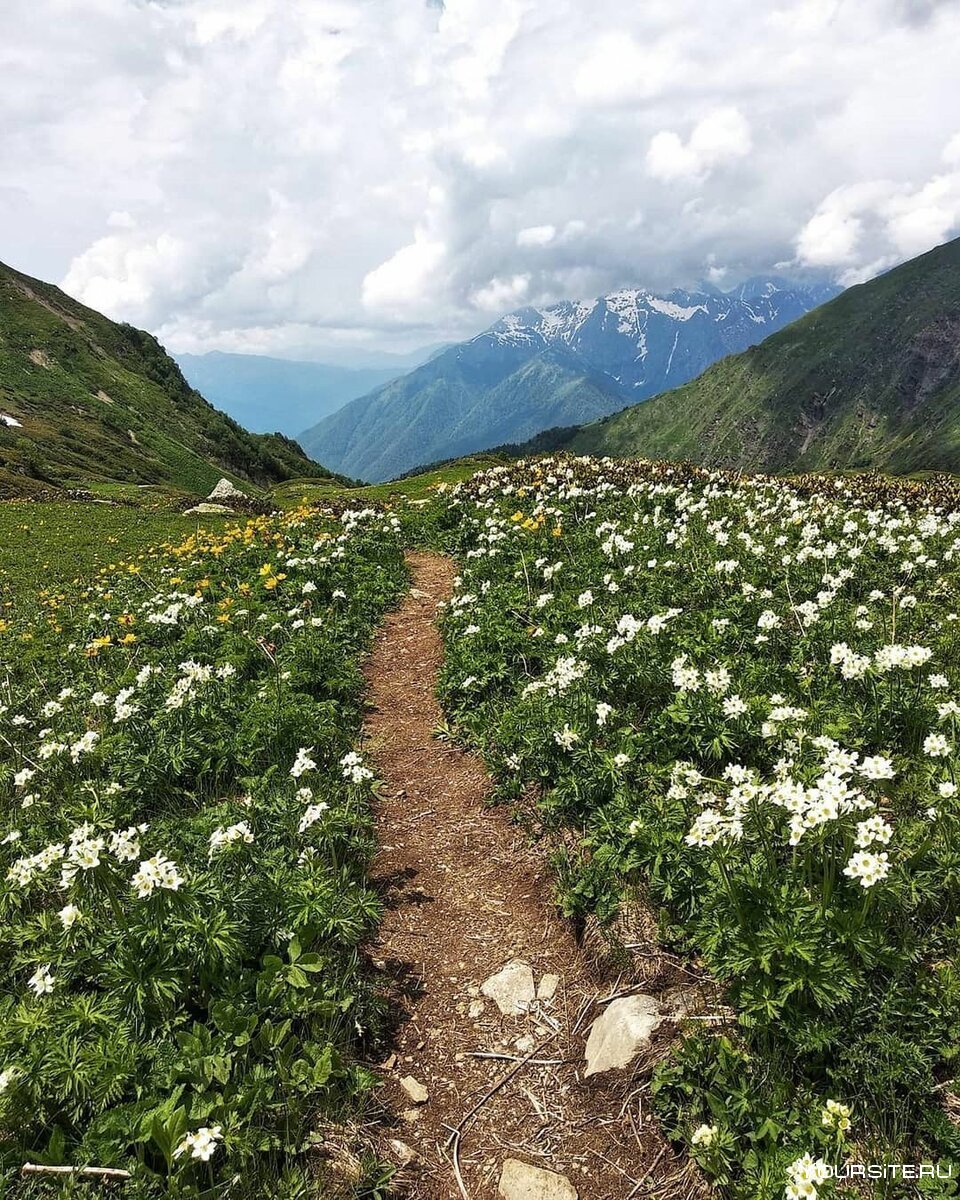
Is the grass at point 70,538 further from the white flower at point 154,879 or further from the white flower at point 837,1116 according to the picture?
the white flower at point 837,1116

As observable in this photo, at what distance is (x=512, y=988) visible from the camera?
18.5 ft

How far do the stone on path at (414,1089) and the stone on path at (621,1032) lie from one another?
119cm

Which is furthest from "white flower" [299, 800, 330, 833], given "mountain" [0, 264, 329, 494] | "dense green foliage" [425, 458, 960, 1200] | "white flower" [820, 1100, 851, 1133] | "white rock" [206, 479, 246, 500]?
"mountain" [0, 264, 329, 494]

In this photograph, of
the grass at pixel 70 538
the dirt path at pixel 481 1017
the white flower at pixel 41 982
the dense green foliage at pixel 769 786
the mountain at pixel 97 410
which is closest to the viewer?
the dense green foliage at pixel 769 786

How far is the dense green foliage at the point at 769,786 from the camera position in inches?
153

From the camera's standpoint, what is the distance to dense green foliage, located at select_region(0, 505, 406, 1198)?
3.95 metres

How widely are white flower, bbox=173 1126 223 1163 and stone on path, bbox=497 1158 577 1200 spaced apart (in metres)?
1.85

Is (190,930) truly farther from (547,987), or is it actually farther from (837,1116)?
(837,1116)

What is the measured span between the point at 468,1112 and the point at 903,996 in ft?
10.0

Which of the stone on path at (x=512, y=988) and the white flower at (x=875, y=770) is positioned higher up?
the white flower at (x=875, y=770)

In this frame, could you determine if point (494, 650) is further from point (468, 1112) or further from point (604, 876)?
point (468, 1112)

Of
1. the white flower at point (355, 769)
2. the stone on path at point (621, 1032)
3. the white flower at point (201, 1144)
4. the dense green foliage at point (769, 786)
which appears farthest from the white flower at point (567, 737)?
the white flower at point (201, 1144)

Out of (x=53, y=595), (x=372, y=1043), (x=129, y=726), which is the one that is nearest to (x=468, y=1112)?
(x=372, y=1043)

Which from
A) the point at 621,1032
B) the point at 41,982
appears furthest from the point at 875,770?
the point at 41,982
